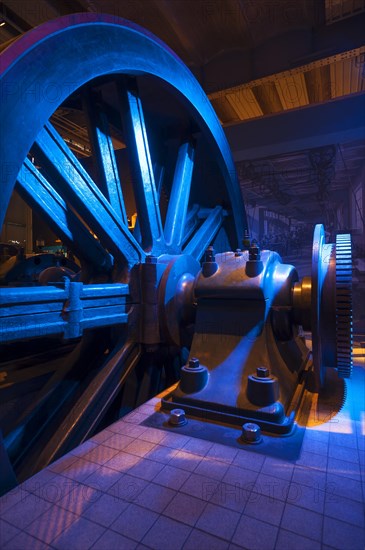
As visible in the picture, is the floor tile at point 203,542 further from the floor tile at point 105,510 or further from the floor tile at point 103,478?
the floor tile at point 103,478

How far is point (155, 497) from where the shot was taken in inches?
39.7

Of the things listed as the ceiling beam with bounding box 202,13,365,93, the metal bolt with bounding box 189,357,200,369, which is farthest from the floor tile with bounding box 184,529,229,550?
the ceiling beam with bounding box 202,13,365,93

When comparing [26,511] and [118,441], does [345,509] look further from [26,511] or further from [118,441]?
[26,511]

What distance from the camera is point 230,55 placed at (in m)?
3.88

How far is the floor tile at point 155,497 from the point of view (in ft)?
3.18

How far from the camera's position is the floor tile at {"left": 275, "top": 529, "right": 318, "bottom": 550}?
2.72 ft

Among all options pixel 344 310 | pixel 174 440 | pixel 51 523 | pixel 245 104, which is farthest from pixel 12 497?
pixel 245 104

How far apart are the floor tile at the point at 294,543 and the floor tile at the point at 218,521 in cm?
13

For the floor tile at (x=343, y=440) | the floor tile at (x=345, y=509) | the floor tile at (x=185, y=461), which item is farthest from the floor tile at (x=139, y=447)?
the floor tile at (x=343, y=440)

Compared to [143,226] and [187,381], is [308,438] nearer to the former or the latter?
[187,381]

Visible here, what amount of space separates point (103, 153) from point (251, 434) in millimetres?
2025

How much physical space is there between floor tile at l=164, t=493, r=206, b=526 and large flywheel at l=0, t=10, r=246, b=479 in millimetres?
756

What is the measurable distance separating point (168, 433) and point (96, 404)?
0.48 metres

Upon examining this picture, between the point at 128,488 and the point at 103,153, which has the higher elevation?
the point at 103,153
